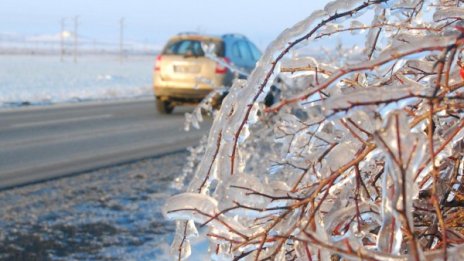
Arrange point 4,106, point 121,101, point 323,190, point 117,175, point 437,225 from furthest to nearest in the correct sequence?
point 121,101 → point 4,106 → point 117,175 → point 437,225 → point 323,190

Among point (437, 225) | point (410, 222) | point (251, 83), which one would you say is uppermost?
point (251, 83)

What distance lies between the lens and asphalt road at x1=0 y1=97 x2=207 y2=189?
9.25 meters

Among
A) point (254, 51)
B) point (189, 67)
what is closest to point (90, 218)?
point (189, 67)

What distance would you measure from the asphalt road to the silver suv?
0.58 metres

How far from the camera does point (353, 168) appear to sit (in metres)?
1.58

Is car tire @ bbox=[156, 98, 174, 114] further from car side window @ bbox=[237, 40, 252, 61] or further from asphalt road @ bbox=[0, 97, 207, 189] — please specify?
car side window @ bbox=[237, 40, 252, 61]

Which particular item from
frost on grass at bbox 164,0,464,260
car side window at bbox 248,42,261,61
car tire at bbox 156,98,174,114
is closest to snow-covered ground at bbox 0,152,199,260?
frost on grass at bbox 164,0,464,260

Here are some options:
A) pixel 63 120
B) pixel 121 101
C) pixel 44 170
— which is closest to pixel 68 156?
pixel 44 170

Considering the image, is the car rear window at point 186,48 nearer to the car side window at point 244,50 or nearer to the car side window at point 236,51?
the car side window at point 236,51

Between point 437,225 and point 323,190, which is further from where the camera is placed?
point 437,225

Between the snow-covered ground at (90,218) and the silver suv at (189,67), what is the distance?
256 inches

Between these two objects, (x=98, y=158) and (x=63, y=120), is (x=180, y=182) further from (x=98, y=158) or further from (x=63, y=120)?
(x=63, y=120)

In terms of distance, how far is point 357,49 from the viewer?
20.8 feet

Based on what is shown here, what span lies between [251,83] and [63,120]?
525 inches
